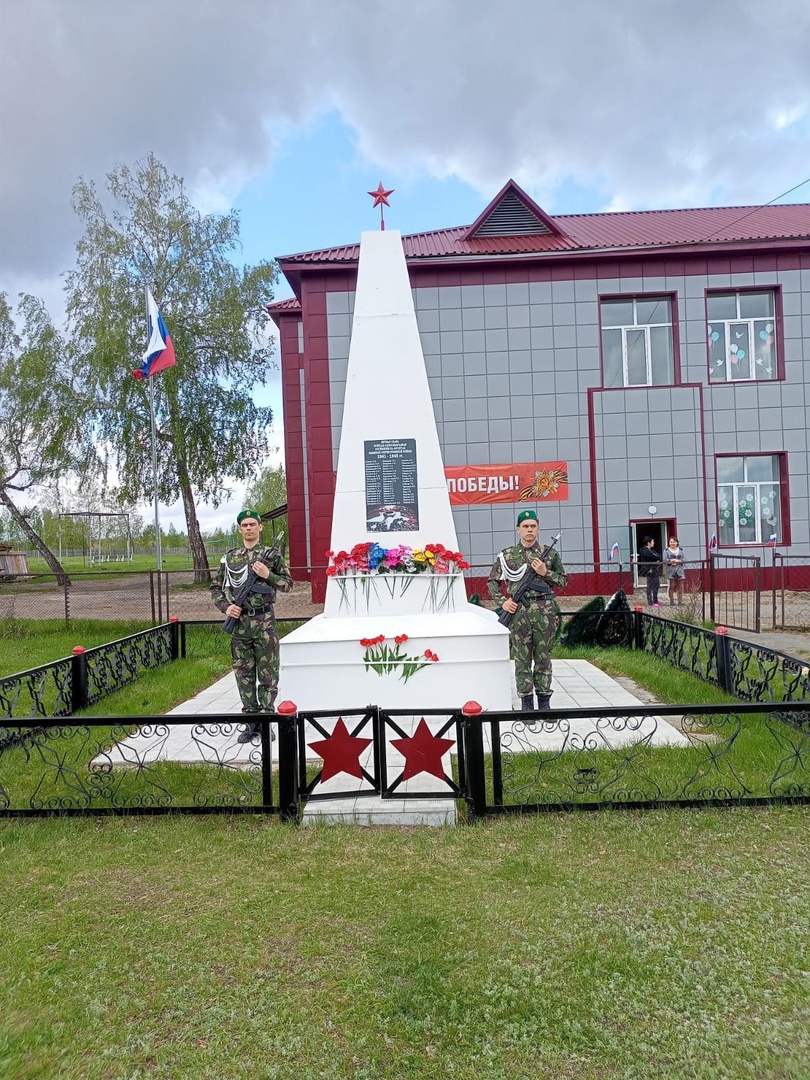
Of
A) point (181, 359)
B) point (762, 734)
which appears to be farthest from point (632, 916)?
point (181, 359)

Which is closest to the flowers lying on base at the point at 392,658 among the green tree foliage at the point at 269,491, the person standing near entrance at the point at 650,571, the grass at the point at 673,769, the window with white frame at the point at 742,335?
the grass at the point at 673,769

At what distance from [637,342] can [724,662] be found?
10270mm

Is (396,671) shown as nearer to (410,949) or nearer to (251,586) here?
(251,586)

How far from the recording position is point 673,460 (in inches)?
569

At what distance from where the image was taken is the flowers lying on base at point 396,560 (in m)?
5.74

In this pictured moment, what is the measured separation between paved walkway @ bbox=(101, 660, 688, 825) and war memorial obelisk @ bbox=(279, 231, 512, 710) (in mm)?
344

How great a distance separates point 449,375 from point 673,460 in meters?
4.89

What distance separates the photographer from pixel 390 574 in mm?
5750

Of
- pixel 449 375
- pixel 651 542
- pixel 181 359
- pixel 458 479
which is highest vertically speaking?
pixel 181 359

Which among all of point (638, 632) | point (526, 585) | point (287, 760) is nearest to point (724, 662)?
point (526, 585)

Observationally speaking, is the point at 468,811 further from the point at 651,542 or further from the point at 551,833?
the point at 651,542

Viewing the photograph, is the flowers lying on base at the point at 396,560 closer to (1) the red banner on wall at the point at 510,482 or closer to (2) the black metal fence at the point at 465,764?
(2) the black metal fence at the point at 465,764

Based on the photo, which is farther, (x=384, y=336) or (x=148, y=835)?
(x=384, y=336)

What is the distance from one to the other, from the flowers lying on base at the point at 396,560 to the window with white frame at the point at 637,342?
33.4ft
